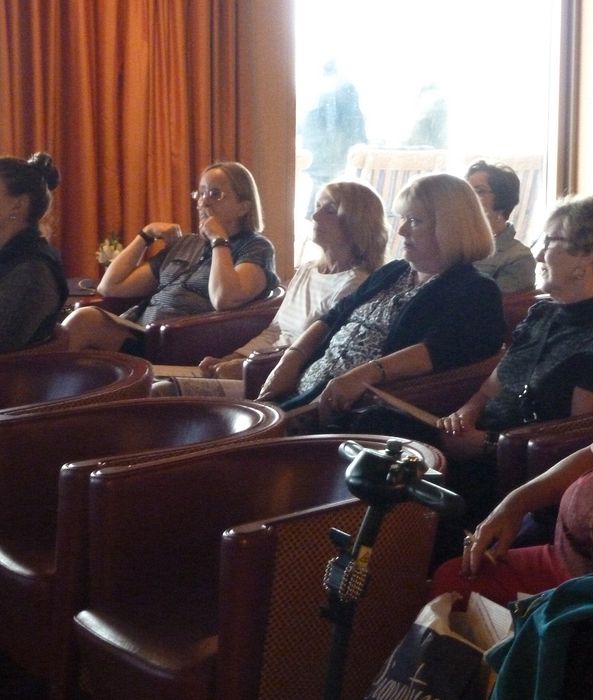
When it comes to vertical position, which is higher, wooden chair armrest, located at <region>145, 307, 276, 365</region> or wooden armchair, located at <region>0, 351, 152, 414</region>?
wooden armchair, located at <region>0, 351, 152, 414</region>

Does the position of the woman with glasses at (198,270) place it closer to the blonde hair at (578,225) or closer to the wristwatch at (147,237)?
the wristwatch at (147,237)

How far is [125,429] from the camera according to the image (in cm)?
221

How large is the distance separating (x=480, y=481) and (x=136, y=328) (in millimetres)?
1757

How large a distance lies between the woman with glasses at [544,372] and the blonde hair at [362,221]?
0.86m

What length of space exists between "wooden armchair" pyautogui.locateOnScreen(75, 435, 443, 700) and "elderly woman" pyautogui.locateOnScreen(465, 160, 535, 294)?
1.90 meters

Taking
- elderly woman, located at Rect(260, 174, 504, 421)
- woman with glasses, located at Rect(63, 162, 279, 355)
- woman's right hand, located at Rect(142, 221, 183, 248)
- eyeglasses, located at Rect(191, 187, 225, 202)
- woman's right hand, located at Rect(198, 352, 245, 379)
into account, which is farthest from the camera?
woman's right hand, located at Rect(142, 221, 183, 248)

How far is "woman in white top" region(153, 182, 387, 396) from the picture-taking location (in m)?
3.34

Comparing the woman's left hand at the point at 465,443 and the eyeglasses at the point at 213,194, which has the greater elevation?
the eyeglasses at the point at 213,194

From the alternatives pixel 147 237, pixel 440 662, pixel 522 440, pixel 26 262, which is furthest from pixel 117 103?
pixel 440 662

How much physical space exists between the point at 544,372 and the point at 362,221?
43.4 inches

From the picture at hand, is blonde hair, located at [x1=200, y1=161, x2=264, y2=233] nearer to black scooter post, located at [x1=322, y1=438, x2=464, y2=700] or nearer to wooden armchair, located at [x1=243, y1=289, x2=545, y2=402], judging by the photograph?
wooden armchair, located at [x1=243, y1=289, x2=545, y2=402]

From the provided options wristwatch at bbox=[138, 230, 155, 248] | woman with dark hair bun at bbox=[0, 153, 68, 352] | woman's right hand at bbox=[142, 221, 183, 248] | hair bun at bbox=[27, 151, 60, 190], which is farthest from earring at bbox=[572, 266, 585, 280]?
wristwatch at bbox=[138, 230, 155, 248]

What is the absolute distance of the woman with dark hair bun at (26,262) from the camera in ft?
9.85

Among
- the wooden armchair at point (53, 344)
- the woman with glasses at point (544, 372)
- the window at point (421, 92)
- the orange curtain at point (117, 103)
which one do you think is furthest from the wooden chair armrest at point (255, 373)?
the window at point (421, 92)
